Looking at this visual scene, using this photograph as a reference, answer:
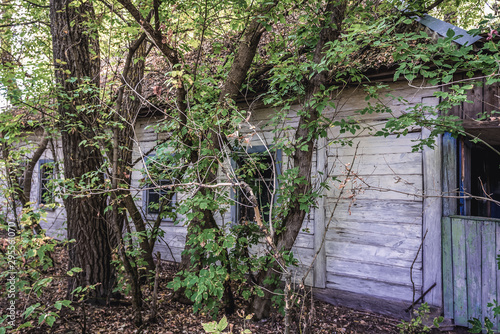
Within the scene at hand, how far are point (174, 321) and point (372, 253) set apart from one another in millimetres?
2830

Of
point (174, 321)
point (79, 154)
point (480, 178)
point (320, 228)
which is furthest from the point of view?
point (480, 178)

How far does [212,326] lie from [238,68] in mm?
2929

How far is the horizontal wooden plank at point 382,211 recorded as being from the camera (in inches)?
164

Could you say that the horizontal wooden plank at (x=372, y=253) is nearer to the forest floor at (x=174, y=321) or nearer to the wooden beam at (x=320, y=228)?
the wooden beam at (x=320, y=228)

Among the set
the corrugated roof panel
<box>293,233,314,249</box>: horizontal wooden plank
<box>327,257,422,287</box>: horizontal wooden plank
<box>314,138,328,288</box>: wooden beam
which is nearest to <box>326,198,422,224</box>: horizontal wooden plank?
<box>314,138,328,288</box>: wooden beam

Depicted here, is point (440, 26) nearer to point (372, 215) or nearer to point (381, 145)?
point (381, 145)

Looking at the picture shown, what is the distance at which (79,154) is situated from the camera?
161 inches

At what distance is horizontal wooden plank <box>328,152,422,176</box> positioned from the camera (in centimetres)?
419

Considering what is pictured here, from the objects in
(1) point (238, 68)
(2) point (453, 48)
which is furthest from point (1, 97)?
(2) point (453, 48)

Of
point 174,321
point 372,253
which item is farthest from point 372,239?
point 174,321

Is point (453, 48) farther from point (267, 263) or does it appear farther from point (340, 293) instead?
point (340, 293)

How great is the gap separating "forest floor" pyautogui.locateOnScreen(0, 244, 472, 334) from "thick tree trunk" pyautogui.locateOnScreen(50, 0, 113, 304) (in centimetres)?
33

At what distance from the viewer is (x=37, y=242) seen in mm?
2713

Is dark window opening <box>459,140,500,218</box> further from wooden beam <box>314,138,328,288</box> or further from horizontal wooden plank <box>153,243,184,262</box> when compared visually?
horizontal wooden plank <box>153,243,184,262</box>
